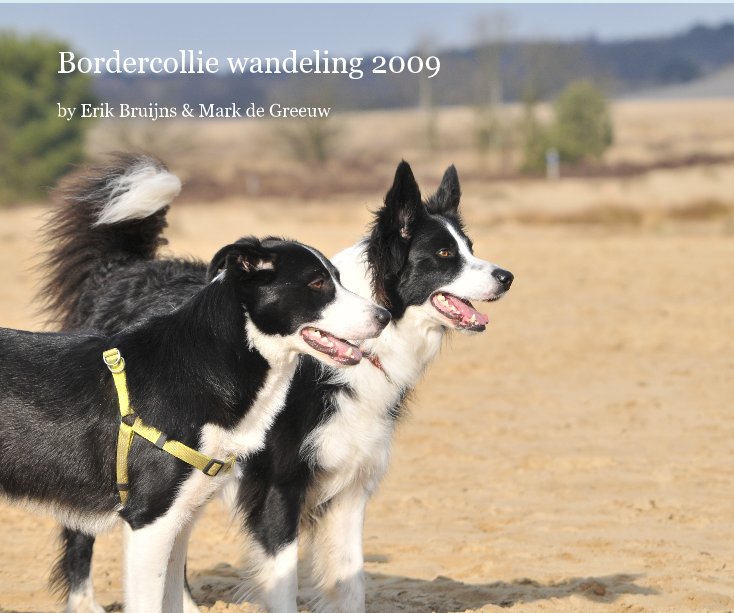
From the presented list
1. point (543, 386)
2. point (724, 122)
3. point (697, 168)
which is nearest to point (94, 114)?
point (697, 168)

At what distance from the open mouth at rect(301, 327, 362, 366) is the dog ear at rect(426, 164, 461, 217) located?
1.49 meters

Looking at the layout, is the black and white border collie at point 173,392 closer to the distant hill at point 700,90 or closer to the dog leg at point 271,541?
the dog leg at point 271,541

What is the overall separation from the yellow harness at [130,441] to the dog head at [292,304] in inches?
18.3

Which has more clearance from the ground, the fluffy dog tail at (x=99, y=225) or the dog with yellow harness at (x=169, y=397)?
the fluffy dog tail at (x=99, y=225)

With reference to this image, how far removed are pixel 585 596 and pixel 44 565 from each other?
313cm

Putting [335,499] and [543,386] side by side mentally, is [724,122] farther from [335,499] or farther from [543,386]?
[335,499]

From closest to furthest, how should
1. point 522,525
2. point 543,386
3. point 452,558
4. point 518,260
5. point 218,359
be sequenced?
point 218,359 → point 452,558 → point 522,525 → point 543,386 → point 518,260

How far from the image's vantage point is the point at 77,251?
20.1ft

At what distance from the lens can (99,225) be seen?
6.08 meters

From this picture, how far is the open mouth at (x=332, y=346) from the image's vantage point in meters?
4.10

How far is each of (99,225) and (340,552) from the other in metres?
2.36

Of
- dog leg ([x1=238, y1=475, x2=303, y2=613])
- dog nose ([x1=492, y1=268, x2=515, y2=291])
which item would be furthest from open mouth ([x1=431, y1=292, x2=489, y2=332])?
dog leg ([x1=238, y1=475, x2=303, y2=613])

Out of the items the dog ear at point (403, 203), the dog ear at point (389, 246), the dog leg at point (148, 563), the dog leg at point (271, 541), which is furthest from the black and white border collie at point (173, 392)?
the dog ear at point (403, 203)

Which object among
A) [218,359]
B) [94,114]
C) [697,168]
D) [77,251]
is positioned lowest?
[218,359]
